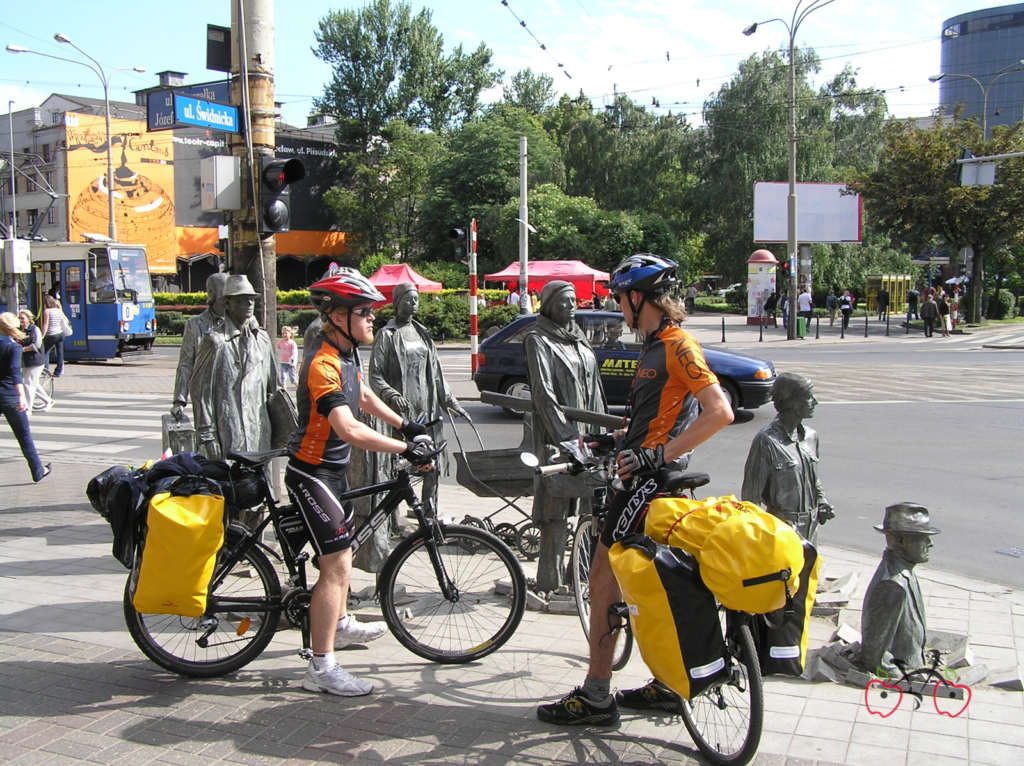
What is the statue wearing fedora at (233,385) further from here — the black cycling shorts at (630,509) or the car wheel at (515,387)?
the car wheel at (515,387)

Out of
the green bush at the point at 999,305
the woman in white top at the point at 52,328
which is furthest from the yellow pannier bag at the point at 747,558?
the green bush at the point at 999,305

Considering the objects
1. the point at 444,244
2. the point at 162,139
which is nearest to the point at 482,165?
the point at 444,244

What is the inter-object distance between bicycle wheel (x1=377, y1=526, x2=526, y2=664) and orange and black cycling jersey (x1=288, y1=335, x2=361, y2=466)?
25.0 inches

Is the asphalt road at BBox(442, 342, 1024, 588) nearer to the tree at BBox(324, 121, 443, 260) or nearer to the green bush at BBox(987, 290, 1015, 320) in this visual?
the green bush at BBox(987, 290, 1015, 320)

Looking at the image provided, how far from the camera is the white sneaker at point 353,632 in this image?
4414 millimetres

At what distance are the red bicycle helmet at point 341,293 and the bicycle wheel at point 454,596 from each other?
1.13 m

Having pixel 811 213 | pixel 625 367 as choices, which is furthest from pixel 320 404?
pixel 811 213

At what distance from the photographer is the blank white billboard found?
1564 inches

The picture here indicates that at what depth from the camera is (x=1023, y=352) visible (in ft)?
79.4

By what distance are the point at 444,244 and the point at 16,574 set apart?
44.5m

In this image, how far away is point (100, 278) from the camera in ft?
81.1

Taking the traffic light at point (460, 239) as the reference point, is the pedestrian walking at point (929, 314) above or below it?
below

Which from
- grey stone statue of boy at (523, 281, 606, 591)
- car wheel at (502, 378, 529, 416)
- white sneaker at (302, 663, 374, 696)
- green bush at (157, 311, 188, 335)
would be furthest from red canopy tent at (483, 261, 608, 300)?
white sneaker at (302, 663, 374, 696)

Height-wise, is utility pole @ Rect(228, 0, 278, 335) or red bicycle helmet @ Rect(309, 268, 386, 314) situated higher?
utility pole @ Rect(228, 0, 278, 335)
